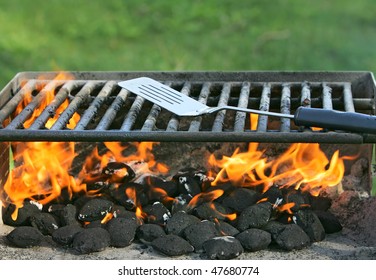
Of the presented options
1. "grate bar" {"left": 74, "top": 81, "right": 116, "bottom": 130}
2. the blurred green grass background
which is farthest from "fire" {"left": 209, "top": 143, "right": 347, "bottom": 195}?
the blurred green grass background

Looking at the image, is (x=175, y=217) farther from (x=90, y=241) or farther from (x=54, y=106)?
(x=54, y=106)

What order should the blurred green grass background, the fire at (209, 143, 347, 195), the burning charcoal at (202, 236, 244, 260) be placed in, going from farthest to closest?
the blurred green grass background, the fire at (209, 143, 347, 195), the burning charcoal at (202, 236, 244, 260)

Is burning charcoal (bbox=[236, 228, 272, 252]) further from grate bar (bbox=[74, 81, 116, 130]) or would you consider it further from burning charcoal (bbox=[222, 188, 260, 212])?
grate bar (bbox=[74, 81, 116, 130])

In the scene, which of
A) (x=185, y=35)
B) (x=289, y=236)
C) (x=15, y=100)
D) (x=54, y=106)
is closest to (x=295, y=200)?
(x=289, y=236)

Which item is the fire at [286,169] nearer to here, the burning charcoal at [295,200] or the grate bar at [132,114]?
the burning charcoal at [295,200]

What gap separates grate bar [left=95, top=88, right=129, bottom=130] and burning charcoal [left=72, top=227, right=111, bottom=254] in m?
0.36

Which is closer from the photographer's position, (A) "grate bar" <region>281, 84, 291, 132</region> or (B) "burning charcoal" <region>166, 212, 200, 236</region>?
(A) "grate bar" <region>281, 84, 291, 132</region>

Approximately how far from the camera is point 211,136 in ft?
8.43

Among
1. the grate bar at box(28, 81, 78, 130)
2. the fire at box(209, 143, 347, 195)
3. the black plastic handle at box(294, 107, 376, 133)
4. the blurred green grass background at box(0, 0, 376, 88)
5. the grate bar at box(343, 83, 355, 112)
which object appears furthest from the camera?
the blurred green grass background at box(0, 0, 376, 88)

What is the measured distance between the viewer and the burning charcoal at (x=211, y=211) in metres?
2.92

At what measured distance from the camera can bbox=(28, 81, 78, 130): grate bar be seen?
2793 millimetres

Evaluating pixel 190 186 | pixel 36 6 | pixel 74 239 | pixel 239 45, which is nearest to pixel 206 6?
pixel 239 45
